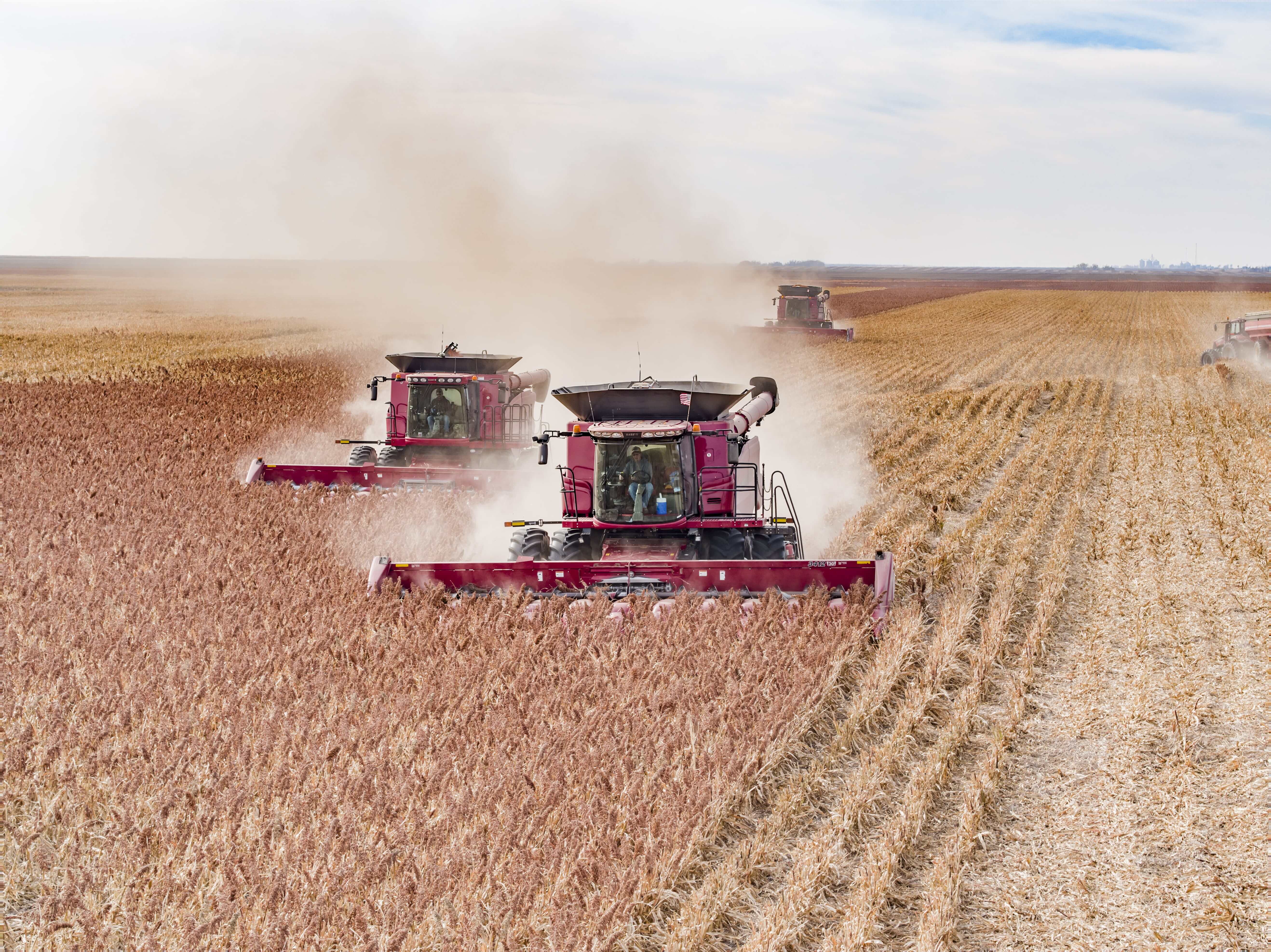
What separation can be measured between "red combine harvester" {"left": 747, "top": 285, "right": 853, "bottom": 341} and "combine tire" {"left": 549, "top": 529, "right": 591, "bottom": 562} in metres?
34.4

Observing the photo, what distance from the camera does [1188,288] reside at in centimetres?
10938

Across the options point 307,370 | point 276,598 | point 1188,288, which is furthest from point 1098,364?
point 1188,288

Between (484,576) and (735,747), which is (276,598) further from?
(735,747)

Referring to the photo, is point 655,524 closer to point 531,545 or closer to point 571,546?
point 571,546

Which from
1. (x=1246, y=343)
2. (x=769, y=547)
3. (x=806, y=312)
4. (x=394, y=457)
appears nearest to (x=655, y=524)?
(x=769, y=547)

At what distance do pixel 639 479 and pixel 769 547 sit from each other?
153 cm

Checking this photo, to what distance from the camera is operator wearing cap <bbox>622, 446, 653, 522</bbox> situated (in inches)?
413

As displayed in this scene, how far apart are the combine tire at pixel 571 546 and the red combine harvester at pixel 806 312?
34378mm

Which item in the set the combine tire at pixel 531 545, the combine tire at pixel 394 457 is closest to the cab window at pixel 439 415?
the combine tire at pixel 394 457

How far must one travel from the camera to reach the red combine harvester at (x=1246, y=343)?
31703 mm

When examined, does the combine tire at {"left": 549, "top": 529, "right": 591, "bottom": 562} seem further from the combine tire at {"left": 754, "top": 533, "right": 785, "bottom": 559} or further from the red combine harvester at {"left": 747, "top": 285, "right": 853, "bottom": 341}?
the red combine harvester at {"left": 747, "top": 285, "right": 853, "bottom": 341}

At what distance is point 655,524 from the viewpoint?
10.4 meters

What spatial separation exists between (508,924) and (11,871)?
269cm

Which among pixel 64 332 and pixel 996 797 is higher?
pixel 64 332
